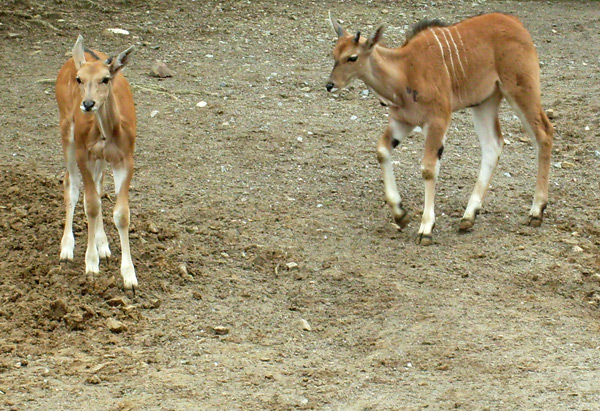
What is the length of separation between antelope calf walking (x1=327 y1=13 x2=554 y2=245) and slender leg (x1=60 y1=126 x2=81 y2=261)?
2206 millimetres

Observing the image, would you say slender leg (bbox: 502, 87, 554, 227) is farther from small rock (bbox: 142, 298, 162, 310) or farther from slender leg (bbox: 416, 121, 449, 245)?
small rock (bbox: 142, 298, 162, 310)

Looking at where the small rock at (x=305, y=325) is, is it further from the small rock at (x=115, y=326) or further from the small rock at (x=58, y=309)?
the small rock at (x=58, y=309)

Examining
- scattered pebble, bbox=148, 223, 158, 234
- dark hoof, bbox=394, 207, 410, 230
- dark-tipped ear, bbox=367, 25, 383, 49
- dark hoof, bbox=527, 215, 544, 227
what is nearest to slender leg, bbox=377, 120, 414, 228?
dark hoof, bbox=394, 207, 410, 230

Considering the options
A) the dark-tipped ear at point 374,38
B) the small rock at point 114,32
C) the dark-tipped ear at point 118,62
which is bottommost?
the small rock at point 114,32

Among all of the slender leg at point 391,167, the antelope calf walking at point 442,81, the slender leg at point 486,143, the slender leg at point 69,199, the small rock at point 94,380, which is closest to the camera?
the small rock at point 94,380

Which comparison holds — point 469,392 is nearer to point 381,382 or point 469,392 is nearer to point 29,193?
point 381,382

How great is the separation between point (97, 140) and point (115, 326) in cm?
133

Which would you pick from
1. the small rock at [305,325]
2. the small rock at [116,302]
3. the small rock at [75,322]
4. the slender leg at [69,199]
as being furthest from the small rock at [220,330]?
the slender leg at [69,199]

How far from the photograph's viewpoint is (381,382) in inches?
227

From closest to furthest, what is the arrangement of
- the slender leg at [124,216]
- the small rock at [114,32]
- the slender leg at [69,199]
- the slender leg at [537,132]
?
the slender leg at [124,216]
the slender leg at [69,199]
the slender leg at [537,132]
the small rock at [114,32]

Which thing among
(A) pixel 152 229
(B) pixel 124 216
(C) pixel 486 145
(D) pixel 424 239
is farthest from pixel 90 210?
(C) pixel 486 145

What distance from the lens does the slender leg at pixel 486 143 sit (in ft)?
27.2

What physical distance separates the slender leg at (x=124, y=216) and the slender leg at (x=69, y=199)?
48 centimetres

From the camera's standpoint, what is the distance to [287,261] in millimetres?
7555
